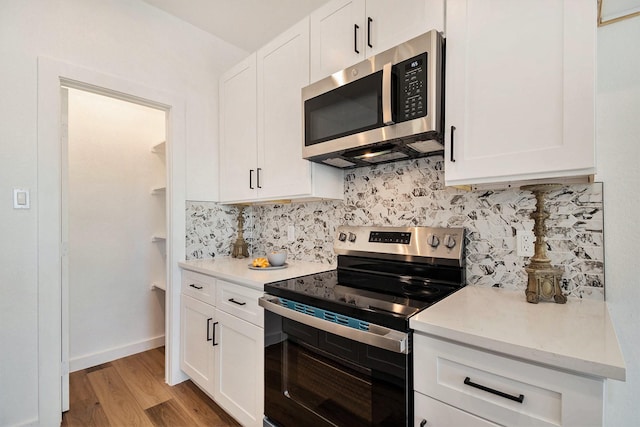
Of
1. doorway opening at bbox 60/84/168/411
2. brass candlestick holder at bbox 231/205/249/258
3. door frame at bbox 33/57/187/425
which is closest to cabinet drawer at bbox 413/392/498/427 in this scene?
brass candlestick holder at bbox 231/205/249/258

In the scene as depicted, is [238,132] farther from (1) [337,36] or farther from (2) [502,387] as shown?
(2) [502,387]

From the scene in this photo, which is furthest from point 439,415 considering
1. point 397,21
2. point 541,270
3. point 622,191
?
point 397,21

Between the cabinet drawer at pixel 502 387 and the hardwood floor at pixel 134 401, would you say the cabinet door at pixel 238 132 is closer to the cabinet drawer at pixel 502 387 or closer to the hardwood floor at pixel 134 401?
the hardwood floor at pixel 134 401

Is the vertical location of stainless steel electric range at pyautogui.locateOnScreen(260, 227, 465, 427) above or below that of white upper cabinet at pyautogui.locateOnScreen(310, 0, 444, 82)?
below

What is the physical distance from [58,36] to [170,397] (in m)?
2.37

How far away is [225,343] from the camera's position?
1751mm

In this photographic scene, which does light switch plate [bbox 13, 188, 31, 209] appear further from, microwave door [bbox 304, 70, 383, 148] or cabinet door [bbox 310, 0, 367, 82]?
cabinet door [bbox 310, 0, 367, 82]

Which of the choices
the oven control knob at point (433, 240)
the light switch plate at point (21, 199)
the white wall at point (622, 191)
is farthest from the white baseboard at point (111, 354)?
the white wall at point (622, 191)

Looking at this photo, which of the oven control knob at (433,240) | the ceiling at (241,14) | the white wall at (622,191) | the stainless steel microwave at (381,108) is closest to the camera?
the white wall at (622,191)

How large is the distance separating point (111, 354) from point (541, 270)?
10.3 feet

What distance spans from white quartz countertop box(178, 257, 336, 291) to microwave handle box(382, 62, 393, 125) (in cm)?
93

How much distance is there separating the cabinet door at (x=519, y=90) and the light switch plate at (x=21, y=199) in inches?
A: 85.3

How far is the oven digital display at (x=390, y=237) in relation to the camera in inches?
61.7

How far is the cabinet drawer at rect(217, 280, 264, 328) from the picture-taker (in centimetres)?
152
